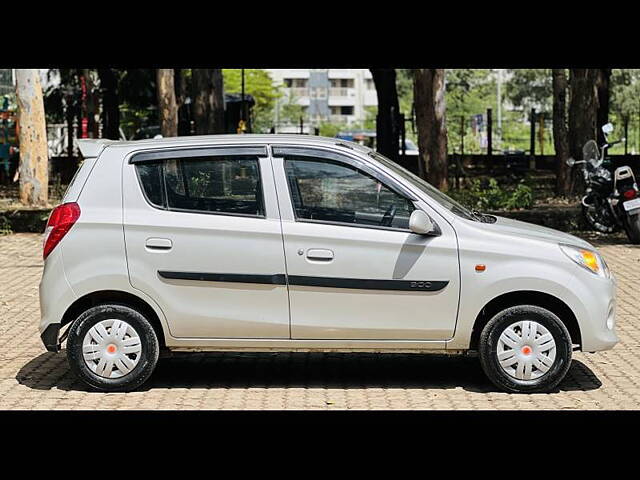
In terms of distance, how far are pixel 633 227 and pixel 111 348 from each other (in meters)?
10.5

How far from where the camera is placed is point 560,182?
24156 millimetres

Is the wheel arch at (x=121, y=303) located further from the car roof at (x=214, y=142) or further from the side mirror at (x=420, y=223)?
the side mirror at (x=420, y=223)

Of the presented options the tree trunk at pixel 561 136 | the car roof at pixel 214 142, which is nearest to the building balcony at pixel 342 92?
the tree trunk at pixel 561 136

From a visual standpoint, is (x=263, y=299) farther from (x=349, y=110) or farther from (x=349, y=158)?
(x=349, y=110)

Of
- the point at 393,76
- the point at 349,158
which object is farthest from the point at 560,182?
the point at 349,158

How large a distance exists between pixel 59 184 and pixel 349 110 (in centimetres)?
7822

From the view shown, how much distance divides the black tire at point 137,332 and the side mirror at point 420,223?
1955mm

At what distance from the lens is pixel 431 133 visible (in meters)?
22.1

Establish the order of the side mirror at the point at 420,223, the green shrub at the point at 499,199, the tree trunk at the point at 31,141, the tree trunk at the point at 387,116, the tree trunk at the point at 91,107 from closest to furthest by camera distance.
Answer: the side mirror at the point at 420,223, the green shrub at the point at 499,199, the tree trunk at the point at 31,141, the tree trunk at the point at 387,116, the tree trunk at the point at 91,107

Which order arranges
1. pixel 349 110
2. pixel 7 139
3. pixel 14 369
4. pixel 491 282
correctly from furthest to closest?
1. pixel 349 110
2. pixel 7 139
3. pixel 14 369
4. pixel 491 282

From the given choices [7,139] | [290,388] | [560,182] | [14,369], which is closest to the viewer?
[290,388]

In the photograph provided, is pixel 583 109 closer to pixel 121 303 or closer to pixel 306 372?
pixel 306 372

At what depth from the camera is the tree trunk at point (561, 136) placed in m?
24.1

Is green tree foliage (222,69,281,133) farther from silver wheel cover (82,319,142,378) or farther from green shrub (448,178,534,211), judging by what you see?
silver wheel cover (82,319,142,378)
